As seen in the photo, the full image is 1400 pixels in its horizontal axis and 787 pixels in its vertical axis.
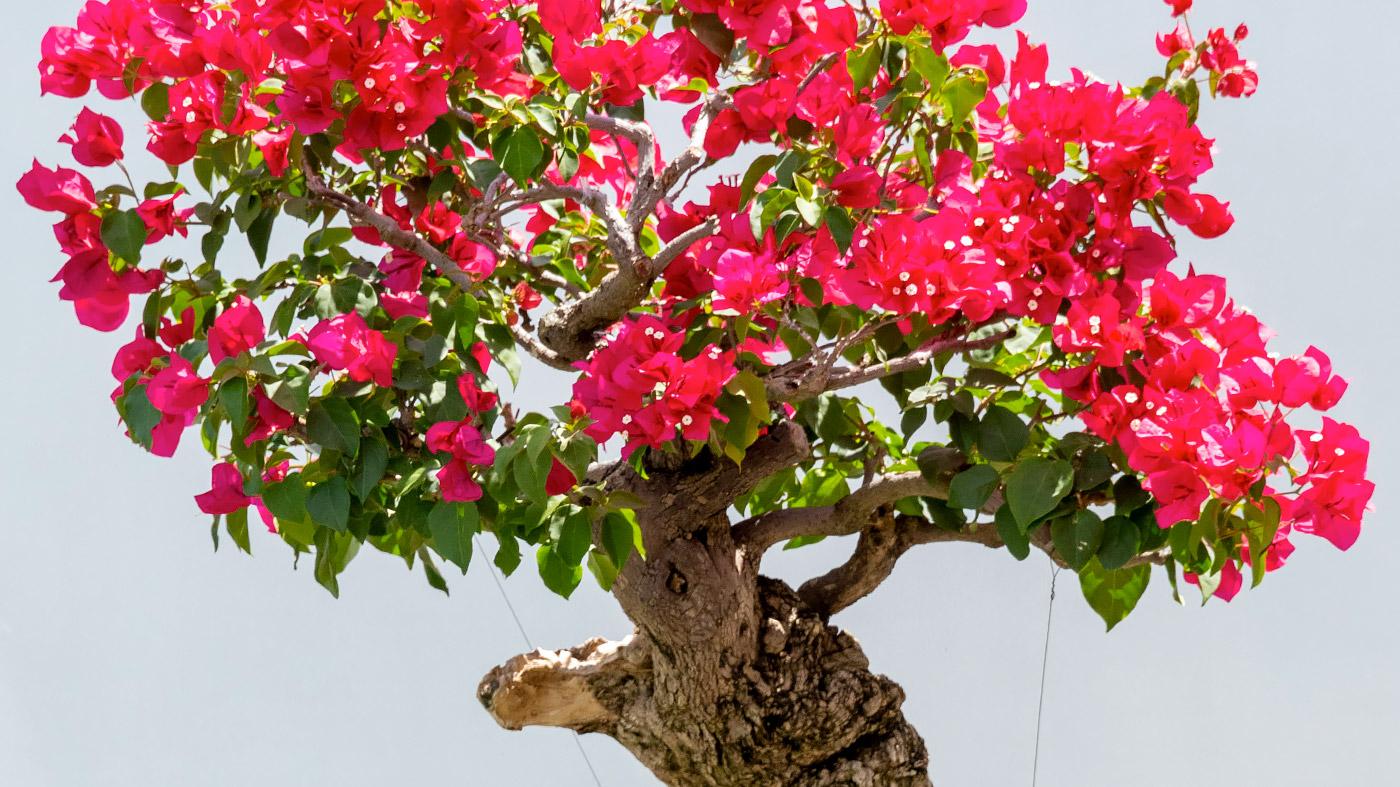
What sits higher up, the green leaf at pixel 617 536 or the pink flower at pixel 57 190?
the pink flower at pixel 57 190

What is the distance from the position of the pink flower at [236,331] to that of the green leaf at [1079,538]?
34.5 inches

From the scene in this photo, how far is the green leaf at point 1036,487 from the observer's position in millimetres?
1798

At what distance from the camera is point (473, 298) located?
74.6 inches

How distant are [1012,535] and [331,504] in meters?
0.73

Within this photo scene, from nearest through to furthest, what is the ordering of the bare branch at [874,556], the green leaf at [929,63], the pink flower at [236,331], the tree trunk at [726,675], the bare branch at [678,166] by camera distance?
the green leaf at [929,63] < the pink flower at [236,331] < the bare branch at [678,166] < the tree trunk at [726,675] < the bare branch at [874,556]

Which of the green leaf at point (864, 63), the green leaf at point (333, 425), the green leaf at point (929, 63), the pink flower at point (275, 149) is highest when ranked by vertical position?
the pink flower at point (275, 149)

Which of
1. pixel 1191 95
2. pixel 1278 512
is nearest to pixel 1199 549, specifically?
pixel 1278 512

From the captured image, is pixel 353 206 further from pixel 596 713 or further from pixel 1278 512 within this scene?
pixel 1278 512

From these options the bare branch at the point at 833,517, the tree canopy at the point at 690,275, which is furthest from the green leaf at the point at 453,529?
the bare branch at the point at 833,517

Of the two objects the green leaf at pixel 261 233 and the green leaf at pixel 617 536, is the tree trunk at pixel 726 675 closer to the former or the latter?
the green leaf at pixel 617 536

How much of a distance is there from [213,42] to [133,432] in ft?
1.38

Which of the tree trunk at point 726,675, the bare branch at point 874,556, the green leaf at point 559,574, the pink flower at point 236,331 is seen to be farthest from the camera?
the bare branch at point 874,556

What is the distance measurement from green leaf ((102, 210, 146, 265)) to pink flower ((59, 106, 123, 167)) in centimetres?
10

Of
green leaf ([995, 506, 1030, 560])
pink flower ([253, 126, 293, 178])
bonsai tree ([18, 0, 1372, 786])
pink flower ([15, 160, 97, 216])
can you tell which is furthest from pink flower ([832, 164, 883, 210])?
pink flower ([15, 160, 97, 216])
